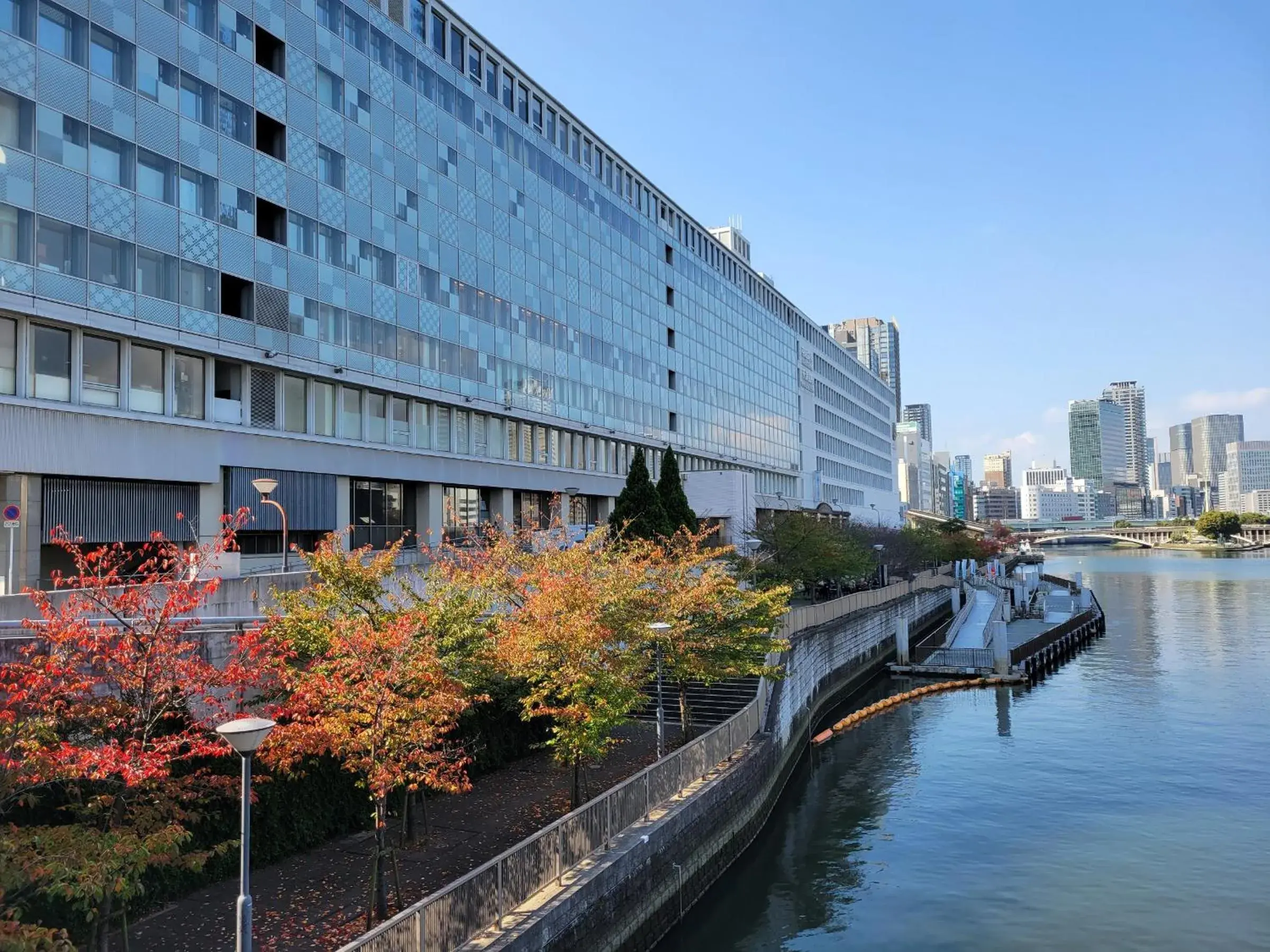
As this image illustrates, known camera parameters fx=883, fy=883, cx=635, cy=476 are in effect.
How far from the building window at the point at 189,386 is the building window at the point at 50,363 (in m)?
3.85

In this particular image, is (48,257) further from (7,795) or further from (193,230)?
(7,795)

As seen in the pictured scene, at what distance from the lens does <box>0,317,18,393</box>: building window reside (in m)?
27.3

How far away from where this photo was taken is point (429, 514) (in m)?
45.8

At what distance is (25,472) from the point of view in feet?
90.7

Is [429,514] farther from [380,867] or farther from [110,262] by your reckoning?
[380,867]

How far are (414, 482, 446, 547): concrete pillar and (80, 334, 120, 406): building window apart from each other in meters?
17.1

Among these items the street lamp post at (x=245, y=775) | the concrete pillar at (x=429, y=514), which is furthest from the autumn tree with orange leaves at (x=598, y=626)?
the concrete pillar at (x=429, y=514)

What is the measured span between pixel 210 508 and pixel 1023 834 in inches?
1174

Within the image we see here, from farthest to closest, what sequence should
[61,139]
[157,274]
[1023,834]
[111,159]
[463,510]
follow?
[463,510] → [157,274] → [111,159] → [61,139] → [1023,834]

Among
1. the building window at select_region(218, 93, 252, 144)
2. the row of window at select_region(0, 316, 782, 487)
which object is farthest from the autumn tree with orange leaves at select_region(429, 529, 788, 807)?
the building window at select_region(218, 93, 252, 144)

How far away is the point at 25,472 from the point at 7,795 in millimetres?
20529

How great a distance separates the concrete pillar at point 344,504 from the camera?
40.1 meters

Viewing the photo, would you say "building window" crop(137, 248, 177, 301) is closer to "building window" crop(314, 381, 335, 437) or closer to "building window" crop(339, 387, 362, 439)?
"building window" crop(314, 381, 335, 437)

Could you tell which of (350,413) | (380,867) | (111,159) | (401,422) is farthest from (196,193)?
(380,867)
